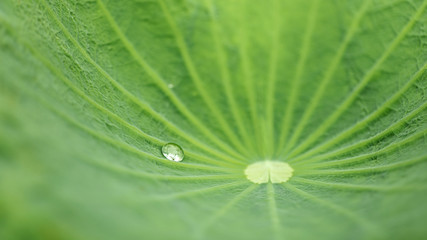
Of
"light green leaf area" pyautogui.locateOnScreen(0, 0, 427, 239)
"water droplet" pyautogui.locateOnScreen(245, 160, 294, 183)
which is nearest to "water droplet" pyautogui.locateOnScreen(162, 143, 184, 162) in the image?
"light green leaf area" pyautogui.locateOnScreen(0, 0, 427, 239)

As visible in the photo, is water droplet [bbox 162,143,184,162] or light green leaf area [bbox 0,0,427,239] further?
water droplet [bbox 162,143,184,162]

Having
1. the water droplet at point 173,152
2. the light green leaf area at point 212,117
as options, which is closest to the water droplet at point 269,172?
the light green leaf area at point 212,117

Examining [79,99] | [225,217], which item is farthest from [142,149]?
[225,217]

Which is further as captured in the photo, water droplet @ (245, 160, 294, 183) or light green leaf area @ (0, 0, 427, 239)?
water droplet @ (245, 160, 294, 183)

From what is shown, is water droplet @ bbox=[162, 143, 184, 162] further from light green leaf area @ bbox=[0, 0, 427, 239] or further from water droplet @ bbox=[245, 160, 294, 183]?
water droplet @ bbox=[245, 160, 294, 183]
